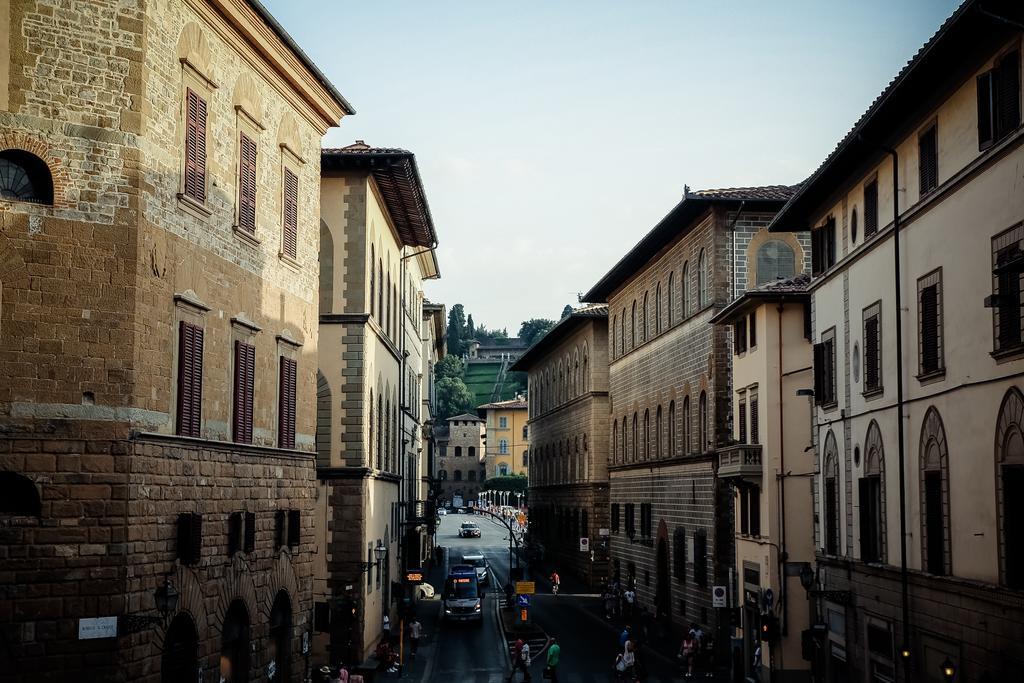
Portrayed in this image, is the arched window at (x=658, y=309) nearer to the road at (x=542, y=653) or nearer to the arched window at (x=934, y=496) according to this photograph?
the road at (x=542, y=653)

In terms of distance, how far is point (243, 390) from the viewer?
1115 inches

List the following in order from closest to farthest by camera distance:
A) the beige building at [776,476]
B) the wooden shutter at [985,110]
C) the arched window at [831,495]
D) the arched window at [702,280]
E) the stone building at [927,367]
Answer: the stone building at [927,367], the wooden shutter at [985,110], the arched window at [831,495], the beige building at [776,476], the arched window at [702,280]

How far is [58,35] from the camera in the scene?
22.1 meters

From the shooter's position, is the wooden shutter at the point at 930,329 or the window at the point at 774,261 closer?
the wooden shutter at the point at 930,329

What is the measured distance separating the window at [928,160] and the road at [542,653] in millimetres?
21507

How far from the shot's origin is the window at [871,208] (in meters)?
30.8

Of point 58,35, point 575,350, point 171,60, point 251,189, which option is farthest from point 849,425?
point 575,350

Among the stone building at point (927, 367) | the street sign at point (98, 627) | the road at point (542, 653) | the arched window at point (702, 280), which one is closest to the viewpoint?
the street sign at point (98, 627)

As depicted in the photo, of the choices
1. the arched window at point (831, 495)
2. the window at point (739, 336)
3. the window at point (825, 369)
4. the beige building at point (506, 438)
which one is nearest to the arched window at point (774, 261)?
the window at point (739, 336)

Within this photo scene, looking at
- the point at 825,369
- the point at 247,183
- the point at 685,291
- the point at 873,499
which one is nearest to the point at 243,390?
the point at 247,183

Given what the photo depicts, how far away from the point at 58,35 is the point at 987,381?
16.6 meters

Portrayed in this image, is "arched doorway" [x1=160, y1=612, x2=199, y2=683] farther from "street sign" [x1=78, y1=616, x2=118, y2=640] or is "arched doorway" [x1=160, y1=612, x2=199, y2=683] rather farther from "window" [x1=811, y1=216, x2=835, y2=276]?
"window" [x1=811, y1=216, x2=835, y2=276]

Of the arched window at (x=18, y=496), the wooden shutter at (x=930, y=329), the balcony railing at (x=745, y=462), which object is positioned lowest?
the arched window at (x=18, y=496)

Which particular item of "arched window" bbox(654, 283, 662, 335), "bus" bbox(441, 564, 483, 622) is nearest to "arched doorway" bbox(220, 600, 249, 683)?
"bus" bbox(441, 564, 483, 622)
